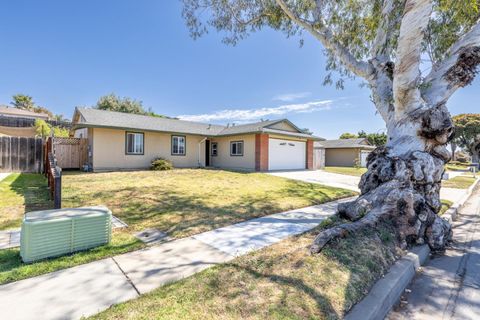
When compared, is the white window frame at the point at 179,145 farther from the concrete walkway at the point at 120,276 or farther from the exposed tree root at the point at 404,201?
the exposed tree root at the point at 404,201

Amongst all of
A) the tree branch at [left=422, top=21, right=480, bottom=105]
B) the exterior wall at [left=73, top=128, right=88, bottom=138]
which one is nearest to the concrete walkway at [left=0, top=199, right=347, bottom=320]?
the tree branch at [left=422, top=21, right=480, bottom=105]

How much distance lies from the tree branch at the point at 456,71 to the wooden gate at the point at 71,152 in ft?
55.8

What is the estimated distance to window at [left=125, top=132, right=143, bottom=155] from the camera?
15117 millimetres

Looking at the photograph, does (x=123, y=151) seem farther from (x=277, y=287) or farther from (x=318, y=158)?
(x=318, y=158)

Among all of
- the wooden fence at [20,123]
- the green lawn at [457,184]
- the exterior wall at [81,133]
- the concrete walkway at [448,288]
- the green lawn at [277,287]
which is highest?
the wooden fence at [20,123]

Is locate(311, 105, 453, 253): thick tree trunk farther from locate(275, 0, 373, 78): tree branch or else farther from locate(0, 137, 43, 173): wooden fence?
locate(0, 137, 43, 173): wooden fence

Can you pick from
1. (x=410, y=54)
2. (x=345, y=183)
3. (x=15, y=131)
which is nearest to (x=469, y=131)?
(x=345, y=183)

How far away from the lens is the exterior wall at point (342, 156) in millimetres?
28344

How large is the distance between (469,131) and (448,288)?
44.8m

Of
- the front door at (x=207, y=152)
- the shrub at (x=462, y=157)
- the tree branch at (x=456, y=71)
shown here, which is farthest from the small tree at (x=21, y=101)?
the shrub at (x=462, y=157)

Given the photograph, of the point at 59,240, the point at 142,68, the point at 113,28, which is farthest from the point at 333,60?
the point at 142,68

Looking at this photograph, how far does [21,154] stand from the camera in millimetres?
12758

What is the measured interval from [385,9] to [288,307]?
7352mm

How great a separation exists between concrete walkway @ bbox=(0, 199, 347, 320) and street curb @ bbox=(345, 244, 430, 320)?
174 centimetres
